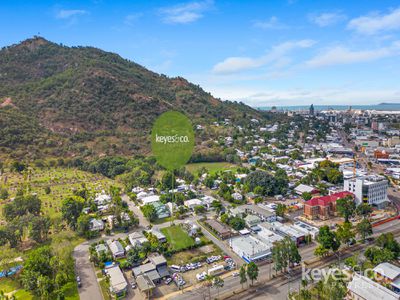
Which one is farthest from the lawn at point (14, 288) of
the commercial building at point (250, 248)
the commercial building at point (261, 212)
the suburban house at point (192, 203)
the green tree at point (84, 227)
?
the commercial building at point (261, 212)

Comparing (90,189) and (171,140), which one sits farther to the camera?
(90,189)

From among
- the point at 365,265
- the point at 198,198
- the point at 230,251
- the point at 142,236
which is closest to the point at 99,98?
the point at 198,198

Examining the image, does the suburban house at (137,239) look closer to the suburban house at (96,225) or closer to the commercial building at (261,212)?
the suburban house at (96,225)

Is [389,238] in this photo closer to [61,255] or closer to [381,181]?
[381,181]

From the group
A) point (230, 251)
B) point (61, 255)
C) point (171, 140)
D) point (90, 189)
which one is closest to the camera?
point (171, 140)

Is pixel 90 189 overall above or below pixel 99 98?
below

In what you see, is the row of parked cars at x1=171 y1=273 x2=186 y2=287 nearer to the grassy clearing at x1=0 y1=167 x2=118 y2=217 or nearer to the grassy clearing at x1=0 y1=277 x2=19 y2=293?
the grassy clearing at x1=0 y1=277 x2=19 y2=293
